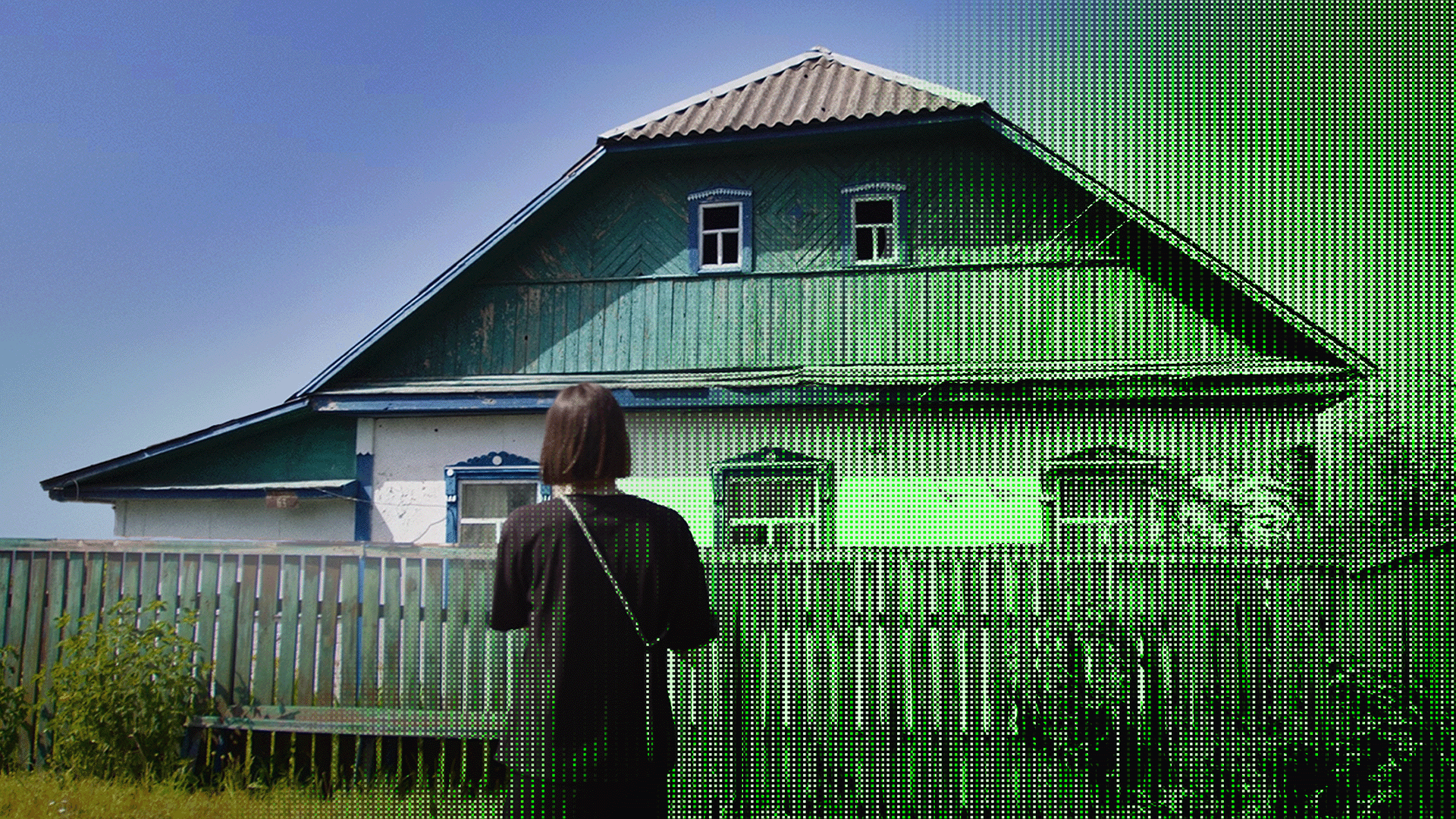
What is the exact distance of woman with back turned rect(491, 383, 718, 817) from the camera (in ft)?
8.19

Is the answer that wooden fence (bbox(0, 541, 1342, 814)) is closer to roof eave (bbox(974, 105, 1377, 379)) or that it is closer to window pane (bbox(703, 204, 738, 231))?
roof eave (bbox(974, 105, 1377, 379))

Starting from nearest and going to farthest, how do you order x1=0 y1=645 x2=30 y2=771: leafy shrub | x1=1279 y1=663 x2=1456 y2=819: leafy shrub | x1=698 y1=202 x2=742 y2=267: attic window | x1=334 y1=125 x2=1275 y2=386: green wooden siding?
x1=1279 y1=663 x2=1456 y2=819: leafy shrub
x1=0 y1=645 x2=30 y2=771: leafy shrub
x1=334 y1=125 x2=1275 y2=386: green wooden siding
x1=698 y1=202 x2=742 y2=267: attic window

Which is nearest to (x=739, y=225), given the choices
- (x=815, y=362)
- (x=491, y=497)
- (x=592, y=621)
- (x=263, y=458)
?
(x=815, y=362)

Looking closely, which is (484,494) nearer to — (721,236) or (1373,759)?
(721,236)

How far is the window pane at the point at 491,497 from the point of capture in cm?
930

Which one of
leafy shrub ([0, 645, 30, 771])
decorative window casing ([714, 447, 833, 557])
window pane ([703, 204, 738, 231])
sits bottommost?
leafy shrub ([0, 645, 30, 771])

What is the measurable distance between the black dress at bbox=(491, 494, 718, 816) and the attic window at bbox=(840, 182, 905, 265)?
7.04 metres

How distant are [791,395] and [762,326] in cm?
97

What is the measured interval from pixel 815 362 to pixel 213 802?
617cm

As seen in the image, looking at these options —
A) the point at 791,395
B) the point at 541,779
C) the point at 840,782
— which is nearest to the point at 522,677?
the point at 541,779

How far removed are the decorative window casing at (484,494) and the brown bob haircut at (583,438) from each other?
6659 millimetres

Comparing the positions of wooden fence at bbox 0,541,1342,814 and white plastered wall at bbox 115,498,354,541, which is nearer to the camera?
wooden fence at bbox 0,541,1342,814

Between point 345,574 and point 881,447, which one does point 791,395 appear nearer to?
point 881,447

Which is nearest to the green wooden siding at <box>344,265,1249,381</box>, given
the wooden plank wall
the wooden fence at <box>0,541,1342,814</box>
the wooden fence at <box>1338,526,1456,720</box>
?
the wooden fence at <box>1338,526,1456,720</box>
